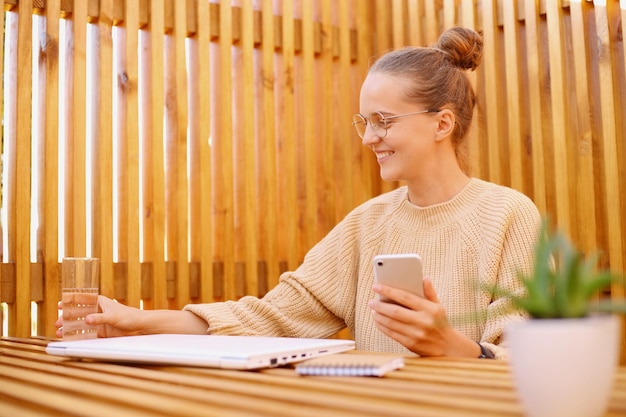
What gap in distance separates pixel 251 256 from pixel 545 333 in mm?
2350

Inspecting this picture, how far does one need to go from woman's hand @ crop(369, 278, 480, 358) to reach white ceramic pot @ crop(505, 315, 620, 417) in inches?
23.7

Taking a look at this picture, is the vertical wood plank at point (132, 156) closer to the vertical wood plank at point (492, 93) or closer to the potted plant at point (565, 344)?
the vertical wood plank at point (492, 93)

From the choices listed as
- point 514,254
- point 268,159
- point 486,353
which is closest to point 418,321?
point 486,353

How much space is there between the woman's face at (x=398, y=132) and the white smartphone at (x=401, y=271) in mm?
662

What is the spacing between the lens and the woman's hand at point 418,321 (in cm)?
129

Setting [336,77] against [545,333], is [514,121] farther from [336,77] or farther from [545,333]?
[545,333]

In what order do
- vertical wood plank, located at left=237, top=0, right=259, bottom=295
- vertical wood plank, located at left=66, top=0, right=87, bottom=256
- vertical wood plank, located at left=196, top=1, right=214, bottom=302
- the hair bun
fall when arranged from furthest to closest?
vertical wood plank, located at left=237, top=0, right=259, bottom=295 < vertical wood plank, located at left=196, top=1, right=214, bottom=302 < vertical wood plank, located at left=66, top=0, right=87, bottom=256 < the hair bun

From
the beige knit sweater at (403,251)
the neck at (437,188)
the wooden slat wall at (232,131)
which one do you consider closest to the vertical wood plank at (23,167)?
the wooden slat wall at (232,131)

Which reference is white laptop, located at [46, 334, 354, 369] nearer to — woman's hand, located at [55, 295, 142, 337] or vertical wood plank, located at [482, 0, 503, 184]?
woman's hand, located at [55, 295, 142, 337]

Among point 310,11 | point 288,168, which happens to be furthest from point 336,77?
point 288,168

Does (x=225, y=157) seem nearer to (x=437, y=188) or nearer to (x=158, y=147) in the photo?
(x=158, y=147)

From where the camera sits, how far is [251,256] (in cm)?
296

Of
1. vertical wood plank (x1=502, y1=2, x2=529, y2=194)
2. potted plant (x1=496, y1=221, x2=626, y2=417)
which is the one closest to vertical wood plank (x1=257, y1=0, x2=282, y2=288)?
vertical wood plank (x1=502, y1=2, x2=529, y2=194)

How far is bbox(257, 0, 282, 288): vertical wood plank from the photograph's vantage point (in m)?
3.03
